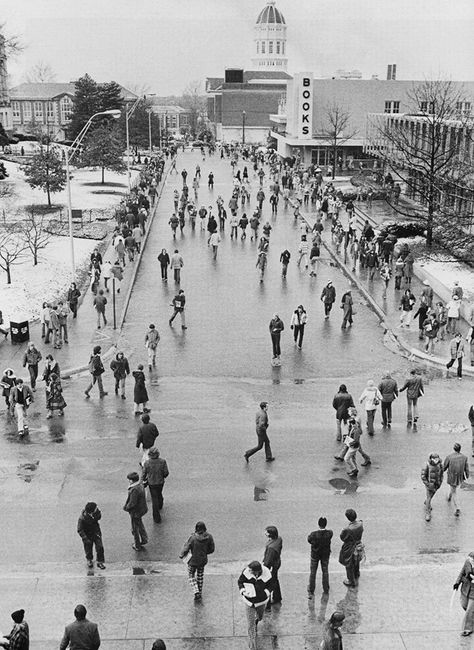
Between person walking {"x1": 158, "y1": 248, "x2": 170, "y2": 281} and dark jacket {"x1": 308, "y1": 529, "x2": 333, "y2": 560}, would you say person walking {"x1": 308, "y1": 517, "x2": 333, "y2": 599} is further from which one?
person walking {"x1": 158, "y1": 248, "x2": 170, "y2": 281}

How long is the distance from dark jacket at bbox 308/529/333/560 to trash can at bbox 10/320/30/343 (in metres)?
13.6

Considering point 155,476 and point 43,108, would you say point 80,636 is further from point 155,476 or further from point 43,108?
point 43,108

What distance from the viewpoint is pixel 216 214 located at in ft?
148

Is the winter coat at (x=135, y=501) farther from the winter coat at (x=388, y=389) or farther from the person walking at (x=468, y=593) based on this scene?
the winter coat at (x=388, y=389)

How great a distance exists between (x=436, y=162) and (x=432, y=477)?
29335 millimetres

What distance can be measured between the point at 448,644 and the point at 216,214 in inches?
1496

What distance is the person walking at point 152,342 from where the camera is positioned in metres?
18.7

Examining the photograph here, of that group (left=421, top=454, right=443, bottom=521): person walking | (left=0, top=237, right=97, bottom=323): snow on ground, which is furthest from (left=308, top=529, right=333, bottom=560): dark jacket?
(left=0, top=237, right=97, bottom=323): snow on ground

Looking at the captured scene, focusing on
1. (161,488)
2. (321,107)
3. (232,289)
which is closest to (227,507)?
(161,488)

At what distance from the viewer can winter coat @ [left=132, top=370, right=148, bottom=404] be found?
1573cm

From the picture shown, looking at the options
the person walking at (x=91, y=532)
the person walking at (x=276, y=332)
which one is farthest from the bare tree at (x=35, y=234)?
the person walking at (x=91, y=532)

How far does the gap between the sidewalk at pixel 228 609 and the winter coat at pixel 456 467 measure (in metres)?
1.74

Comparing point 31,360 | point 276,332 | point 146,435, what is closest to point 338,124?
point 276,332

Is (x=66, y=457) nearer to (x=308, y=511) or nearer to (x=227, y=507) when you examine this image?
(x=227, y=507)
